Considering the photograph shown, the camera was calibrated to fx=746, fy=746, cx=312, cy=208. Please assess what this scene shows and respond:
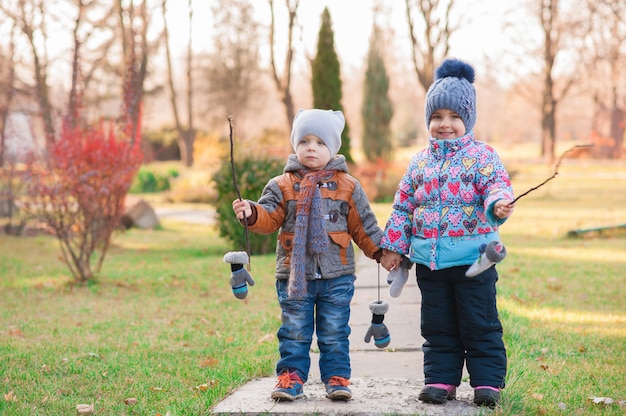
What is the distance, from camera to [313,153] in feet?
12.2

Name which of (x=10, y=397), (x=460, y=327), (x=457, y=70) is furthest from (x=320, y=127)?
(x=10, y=397)

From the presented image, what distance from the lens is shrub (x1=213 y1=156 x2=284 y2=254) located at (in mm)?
9773

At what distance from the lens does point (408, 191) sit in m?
3.72

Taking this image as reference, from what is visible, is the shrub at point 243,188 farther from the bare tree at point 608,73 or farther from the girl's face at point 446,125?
the bare tree at point 608,73

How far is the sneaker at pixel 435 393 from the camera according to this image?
351 centimetres

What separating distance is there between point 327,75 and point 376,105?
9.44m

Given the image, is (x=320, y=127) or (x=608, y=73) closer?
(x=320, y=127)

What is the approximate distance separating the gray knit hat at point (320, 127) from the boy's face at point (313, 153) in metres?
0.03

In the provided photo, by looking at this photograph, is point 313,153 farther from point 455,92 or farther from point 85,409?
point 85,409

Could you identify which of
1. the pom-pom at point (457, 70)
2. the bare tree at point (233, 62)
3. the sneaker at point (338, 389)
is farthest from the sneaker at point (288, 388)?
the bare tree at point (233, 62)

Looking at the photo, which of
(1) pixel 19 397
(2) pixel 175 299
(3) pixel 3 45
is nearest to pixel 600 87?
(3) pixel 3 45

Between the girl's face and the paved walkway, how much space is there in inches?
50.6

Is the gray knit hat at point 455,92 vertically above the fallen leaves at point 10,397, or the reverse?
the gray knit hat at point 455,92

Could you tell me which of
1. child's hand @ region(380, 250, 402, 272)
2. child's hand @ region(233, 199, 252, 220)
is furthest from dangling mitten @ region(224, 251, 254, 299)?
child's hand @ region(380, 250, 402, 272)
